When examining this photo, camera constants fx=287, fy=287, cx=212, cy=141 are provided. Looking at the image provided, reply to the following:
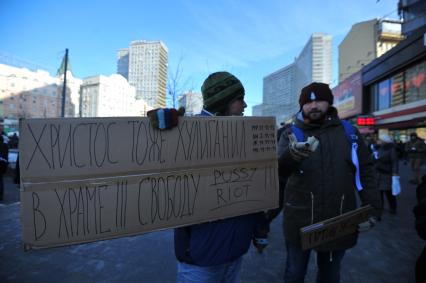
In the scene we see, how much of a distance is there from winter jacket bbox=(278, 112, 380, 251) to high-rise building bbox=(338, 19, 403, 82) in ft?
134

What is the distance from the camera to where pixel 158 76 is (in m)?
20.3

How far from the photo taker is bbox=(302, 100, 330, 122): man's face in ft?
7.11

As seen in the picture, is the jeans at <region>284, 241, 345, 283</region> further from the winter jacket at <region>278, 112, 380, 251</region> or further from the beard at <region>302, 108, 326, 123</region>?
the beard at <region>302, 108, 326, 123</region>

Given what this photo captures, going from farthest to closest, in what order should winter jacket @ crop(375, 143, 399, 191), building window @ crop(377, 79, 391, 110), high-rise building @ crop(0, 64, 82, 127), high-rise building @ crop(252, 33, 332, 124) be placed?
high-rise building @ crop(0, 64, 82, 127) < high-rise building @ crop(252, 33, 332, 124) < building window @ crop(377, 79, 391, 110) < winter jacket @ crop(375, 143, 399, 191)

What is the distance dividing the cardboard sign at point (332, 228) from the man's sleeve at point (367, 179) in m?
0.11

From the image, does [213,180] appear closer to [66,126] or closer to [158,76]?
[66,126]

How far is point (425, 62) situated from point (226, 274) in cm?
1926

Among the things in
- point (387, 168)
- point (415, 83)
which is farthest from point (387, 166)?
point (415, 83)

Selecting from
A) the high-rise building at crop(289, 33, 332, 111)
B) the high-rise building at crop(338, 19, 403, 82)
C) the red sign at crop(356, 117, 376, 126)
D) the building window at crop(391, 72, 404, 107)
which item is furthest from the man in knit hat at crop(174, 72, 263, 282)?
the high-rise building at crop(289, 33, 332, 111)

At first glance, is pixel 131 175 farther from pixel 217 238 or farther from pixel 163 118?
pixel 217 238

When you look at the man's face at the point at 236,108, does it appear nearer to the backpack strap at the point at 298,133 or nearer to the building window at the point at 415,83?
the backpack strap at the point at 298,133

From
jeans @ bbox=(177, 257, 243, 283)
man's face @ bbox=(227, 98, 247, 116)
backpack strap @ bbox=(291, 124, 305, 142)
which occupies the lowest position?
jeans @ bbox=(177, 257, 243, 283)

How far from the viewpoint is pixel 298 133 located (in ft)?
7.22

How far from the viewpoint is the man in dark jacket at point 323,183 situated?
6.96ft
